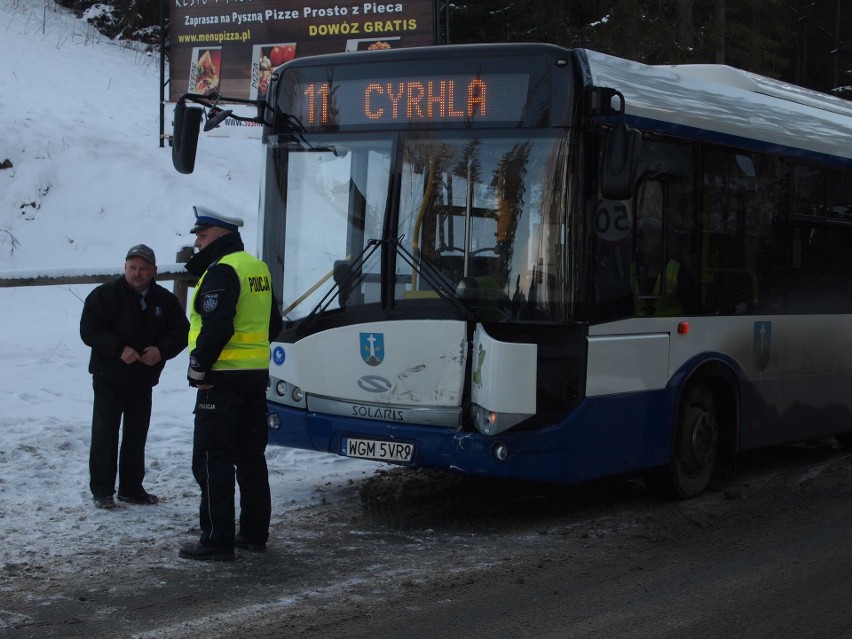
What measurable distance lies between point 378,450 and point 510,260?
4.92ft

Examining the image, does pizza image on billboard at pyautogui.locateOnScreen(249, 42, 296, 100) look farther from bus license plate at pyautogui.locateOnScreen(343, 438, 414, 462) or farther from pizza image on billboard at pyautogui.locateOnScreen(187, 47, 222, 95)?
bus license plate at pyautogui.locateOnScreen(343, 438, 414, 462)

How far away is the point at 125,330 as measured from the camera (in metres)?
8.35

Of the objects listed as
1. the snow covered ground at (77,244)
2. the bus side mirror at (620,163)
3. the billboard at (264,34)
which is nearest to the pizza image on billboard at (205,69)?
the billboard at (264,34)

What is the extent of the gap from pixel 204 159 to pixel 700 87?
15.9 m

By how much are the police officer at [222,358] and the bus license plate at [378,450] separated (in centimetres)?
106

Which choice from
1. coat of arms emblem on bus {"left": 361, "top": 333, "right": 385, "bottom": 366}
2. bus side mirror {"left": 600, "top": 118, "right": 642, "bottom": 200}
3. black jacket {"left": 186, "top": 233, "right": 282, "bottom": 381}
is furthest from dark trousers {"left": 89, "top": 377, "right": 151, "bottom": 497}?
bus side mirror {"left": 600, "top": 118, "right": 642, "bottom": 200}

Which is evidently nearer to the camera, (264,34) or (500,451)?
(500,451)

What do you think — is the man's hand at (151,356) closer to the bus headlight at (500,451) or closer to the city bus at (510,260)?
the city bus at (510,260)

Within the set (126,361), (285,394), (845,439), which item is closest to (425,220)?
(285,394)

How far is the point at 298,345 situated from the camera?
8289 millimetres

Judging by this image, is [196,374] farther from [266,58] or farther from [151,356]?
[266,58]

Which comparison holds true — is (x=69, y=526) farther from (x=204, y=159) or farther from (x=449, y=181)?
(x=204, y=159)

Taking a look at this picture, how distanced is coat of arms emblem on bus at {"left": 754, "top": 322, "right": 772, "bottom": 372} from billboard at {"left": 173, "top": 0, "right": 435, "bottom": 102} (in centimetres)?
1020

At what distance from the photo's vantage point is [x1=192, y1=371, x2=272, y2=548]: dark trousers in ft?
22.9
